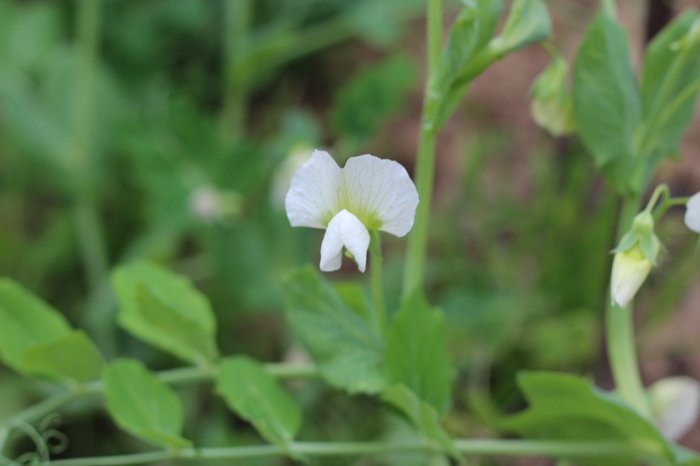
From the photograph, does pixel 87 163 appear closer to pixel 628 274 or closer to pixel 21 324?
pixel 21 324

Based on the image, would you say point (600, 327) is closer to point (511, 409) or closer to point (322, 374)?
point (511, 409)

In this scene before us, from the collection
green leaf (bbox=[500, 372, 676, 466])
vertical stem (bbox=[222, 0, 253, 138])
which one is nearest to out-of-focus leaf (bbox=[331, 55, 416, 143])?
vertical stem (bbox=[222, 0, 253, 138])

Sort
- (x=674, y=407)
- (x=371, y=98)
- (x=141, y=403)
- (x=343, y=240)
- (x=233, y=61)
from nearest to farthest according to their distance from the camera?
(x=343, y=240) < (x=141, y=403) < (x=674, y=407) < (x=371, y=98) < (x=233, y=61)

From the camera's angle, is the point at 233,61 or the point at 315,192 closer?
the point at 315,192

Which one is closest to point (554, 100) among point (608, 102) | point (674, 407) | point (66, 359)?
point (608, 102)

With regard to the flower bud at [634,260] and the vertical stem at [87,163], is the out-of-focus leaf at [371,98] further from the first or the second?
the flower bud at [634,260]

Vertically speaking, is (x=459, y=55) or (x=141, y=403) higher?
(x=459, y=55)

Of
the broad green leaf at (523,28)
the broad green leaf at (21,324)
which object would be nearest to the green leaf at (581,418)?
the broad green leaf at (523,28)
